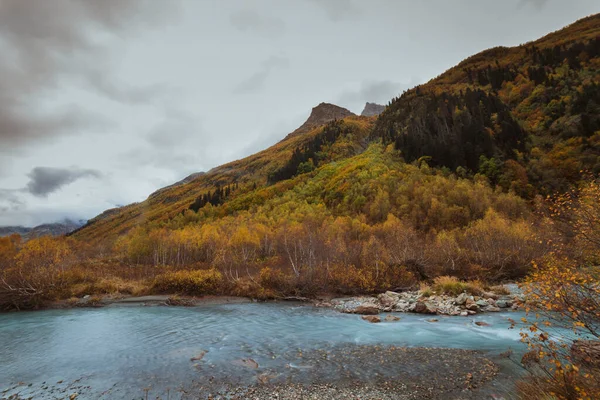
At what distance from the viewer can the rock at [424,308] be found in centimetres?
2406

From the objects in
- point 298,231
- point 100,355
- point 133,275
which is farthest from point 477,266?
point 133,275

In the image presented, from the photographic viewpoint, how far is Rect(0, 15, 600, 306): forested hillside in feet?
119

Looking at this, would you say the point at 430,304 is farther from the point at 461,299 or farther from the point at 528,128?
the point at 528,128

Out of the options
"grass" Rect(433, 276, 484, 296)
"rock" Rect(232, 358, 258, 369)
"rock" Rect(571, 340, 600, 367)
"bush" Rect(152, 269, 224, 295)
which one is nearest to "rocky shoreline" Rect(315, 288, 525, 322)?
"grass" Rect(433, 276, 484, 296)

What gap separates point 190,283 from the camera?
120 feet

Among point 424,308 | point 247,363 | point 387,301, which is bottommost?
point 387,301

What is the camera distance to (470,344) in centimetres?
1614

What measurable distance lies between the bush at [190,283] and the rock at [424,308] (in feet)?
75.3

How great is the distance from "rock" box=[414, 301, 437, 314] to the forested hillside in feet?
29.7

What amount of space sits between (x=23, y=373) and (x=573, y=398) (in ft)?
71.9

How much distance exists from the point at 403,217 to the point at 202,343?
52625 millimetres

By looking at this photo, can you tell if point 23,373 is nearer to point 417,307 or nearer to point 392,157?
point 417,307

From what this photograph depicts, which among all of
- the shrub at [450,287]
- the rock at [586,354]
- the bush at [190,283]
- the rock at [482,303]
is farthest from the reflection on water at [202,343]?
the bush at [190,283]

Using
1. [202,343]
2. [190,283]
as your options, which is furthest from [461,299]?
[190,283]
